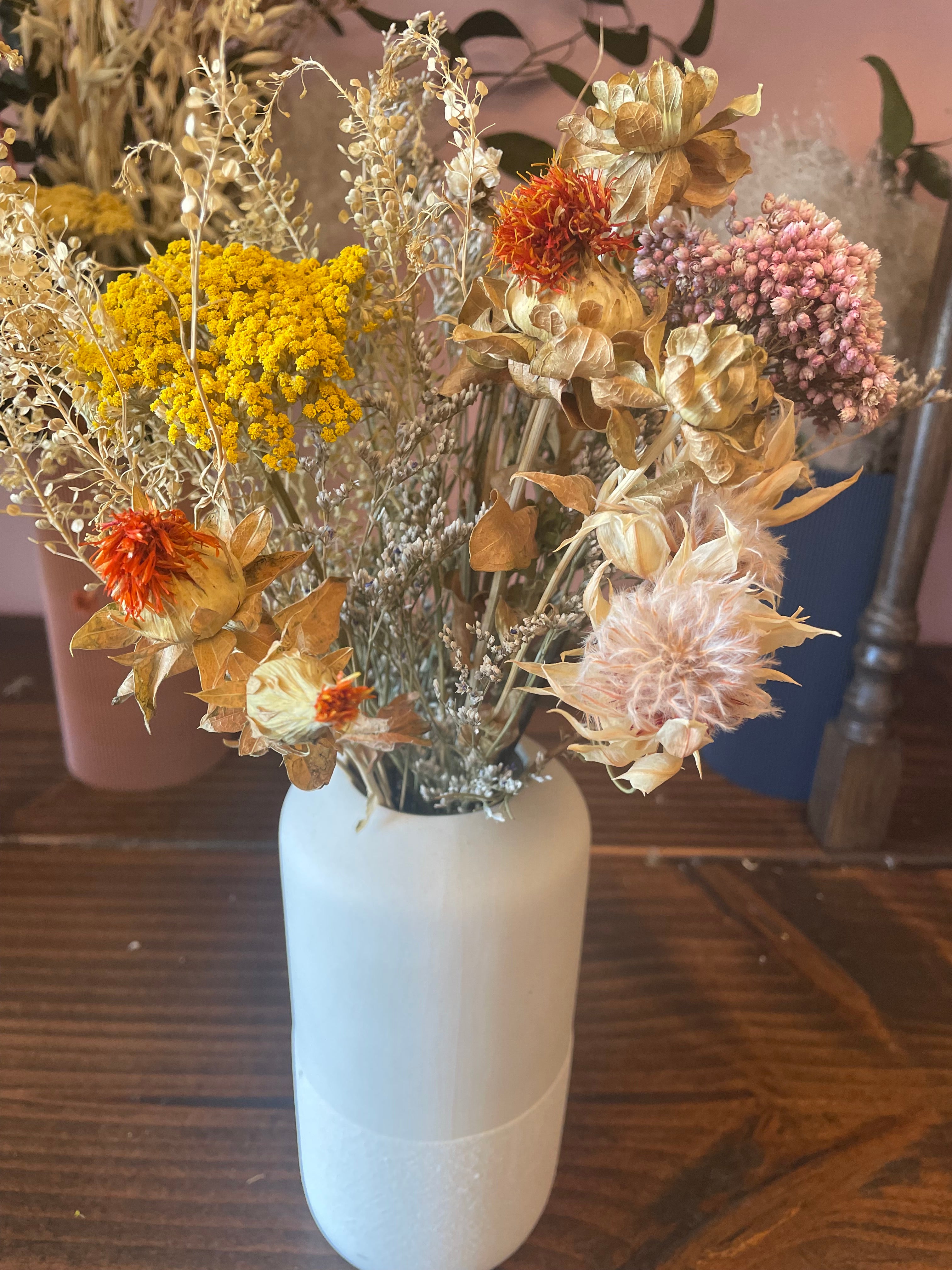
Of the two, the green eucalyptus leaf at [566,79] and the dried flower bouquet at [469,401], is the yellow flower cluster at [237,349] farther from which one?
the green eucalyptus leaf at [566,79]

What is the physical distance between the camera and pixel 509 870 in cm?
41

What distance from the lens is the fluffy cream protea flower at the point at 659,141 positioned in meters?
0.26

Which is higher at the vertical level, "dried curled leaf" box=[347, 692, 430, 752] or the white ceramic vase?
"dried curled leaf" box=[347, 692, 430, 752]

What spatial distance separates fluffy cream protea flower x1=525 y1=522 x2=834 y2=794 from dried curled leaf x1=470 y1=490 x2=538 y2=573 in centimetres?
5

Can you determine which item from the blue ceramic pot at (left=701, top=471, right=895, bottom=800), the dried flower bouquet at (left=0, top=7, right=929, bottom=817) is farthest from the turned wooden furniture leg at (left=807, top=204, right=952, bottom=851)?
the dried flower bouquet at (left=0, top=7, right=929, bottom=817)

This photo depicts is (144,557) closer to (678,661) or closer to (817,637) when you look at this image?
(678,661)

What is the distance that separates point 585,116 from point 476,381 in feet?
0.29

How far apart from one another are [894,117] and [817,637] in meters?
0.39

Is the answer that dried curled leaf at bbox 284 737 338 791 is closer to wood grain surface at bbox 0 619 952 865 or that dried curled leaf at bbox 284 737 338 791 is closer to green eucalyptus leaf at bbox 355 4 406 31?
wood grain surface at bbox 0 619 952 865

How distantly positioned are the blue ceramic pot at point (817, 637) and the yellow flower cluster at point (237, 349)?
0.53 m

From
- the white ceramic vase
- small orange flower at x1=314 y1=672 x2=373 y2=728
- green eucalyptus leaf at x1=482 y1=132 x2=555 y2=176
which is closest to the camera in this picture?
small orange flower at x1=314 y1=672 x2=373 y2=728

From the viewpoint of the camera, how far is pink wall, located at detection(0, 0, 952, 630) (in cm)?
74

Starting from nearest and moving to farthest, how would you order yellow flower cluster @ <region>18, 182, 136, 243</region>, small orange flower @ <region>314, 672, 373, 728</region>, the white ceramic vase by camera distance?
small orange flower @ <region>314, 672, 373, 728</region>, the white ceramic vase, yellow flower cluster @ <region>18, 182, 136, 243</region>

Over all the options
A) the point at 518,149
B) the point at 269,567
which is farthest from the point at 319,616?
the point at 518,149
